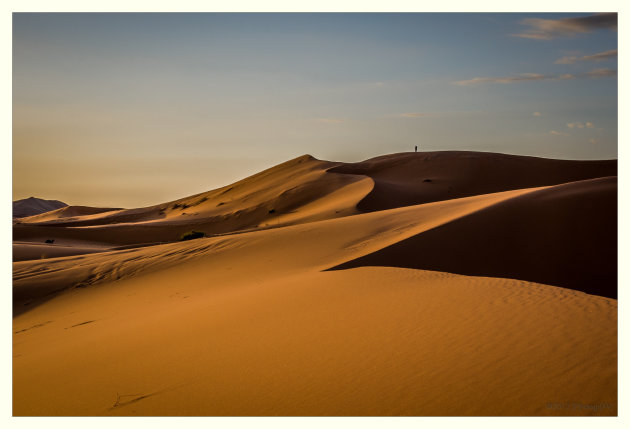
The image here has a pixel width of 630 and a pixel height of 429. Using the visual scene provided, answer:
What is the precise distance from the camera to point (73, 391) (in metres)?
6.18

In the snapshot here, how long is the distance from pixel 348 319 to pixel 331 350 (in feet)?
3.66

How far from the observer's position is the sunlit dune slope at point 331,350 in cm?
477

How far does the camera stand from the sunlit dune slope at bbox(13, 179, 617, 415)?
477cm

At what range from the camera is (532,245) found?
13.4 metres

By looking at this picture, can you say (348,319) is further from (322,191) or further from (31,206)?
(31,206)

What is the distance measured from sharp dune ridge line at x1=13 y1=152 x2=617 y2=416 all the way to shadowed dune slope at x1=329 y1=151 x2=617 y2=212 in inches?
749

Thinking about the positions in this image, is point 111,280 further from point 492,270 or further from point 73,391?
point 492,270

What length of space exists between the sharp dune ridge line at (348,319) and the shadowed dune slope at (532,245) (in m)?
0.05

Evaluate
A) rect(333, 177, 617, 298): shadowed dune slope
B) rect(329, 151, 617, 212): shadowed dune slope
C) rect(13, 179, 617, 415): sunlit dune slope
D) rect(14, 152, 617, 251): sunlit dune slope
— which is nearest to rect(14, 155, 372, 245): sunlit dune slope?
rect(14, 152, 617, 251): sunlit dune slope

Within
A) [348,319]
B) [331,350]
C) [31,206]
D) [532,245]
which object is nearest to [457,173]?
[532,245]

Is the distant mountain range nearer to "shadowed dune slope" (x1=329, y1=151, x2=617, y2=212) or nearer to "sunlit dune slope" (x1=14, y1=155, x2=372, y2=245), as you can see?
"sunlit dune slope" (x1=14, y1=155, x2=372, y2=245)

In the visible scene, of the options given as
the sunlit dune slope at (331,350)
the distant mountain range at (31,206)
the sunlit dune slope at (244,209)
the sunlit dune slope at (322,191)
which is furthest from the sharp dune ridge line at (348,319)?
the distant mountain range at (31,206)

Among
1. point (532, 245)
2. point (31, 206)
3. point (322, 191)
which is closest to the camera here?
point (532, 245)
